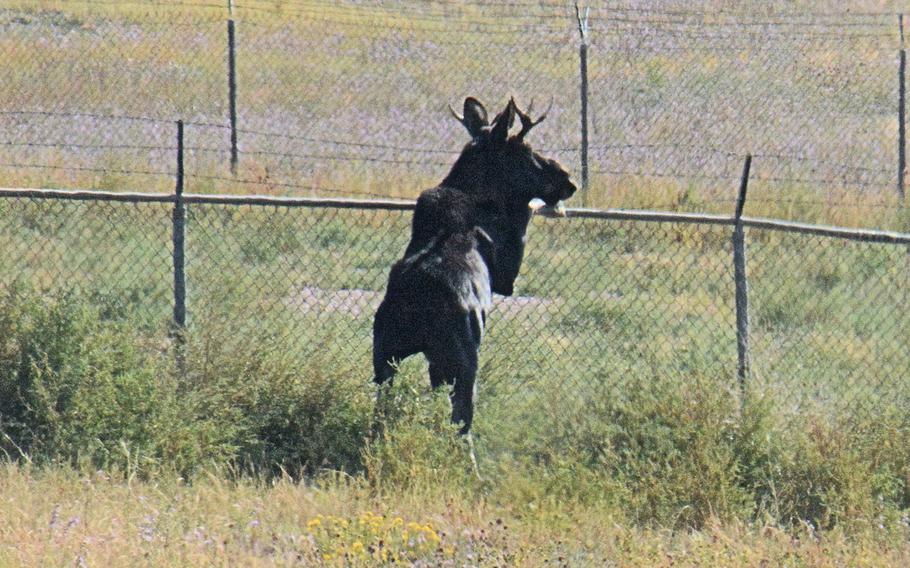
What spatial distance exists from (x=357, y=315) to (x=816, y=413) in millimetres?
3681

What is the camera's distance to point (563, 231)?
13.3 meters

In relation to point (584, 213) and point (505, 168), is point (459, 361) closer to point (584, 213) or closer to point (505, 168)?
point (505, 168)

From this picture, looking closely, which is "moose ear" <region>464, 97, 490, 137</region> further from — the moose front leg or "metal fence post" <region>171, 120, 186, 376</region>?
"metal fence post" <region>171, 120, 186, 376</region>

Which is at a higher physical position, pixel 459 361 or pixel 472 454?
pixel 459 361

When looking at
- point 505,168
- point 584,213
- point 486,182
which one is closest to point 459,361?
point 486,182

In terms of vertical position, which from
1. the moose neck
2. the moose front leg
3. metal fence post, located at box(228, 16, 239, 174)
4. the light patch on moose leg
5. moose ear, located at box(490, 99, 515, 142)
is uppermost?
metal fence post, located at box(228, 16, 239, 174)

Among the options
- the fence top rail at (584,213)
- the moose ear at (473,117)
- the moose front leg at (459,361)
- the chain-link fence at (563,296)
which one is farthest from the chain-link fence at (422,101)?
the moose front leg at (459,361)

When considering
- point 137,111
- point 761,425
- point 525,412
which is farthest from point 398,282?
point 137,111

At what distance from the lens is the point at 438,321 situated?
764cm

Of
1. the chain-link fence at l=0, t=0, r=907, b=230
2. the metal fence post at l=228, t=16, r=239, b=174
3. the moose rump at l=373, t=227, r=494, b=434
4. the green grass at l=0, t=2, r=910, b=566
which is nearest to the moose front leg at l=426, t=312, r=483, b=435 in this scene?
the moose rump at l=373, t=227, r=494, b=434

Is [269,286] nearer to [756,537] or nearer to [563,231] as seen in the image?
[563,231]

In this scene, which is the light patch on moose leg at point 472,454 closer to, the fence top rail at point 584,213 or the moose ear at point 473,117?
the fence top rail at point 584,213

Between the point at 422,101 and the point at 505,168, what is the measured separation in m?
13.1

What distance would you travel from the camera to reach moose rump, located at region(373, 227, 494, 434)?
25.1ft
